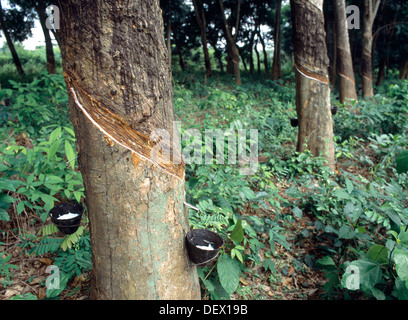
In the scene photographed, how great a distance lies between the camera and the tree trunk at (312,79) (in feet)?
11.9

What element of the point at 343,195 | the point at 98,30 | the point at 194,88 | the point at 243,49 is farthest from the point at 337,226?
the point at 243,49

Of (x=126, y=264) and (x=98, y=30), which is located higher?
(x=98, y=30)

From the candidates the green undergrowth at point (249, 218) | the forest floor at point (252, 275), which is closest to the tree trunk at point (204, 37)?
the green undergrowth at point (249, 218)

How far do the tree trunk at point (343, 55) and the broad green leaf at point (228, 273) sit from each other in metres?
5.33

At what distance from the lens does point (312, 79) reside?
3768mm

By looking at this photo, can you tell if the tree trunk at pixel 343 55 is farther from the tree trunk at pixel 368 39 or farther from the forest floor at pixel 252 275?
the forest floor at pixel 252 275

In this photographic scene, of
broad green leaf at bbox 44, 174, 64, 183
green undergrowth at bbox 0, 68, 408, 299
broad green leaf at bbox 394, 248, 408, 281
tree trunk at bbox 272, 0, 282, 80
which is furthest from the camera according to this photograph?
tree trunk at bbox 272, 0, 282, 80

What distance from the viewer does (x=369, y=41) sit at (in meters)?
7.60

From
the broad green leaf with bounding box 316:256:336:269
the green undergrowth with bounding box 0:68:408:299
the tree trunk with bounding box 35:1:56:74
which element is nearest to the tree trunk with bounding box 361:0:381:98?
the green undergrowth with bounding box 0:68:408:299

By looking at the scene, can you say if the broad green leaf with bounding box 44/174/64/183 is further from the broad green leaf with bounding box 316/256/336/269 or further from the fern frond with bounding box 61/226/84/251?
the broad green leaf with bounding box 316/256/336/269

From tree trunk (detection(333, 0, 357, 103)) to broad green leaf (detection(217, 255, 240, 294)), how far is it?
5327 millimetres

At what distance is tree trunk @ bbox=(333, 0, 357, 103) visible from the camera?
605 cm
